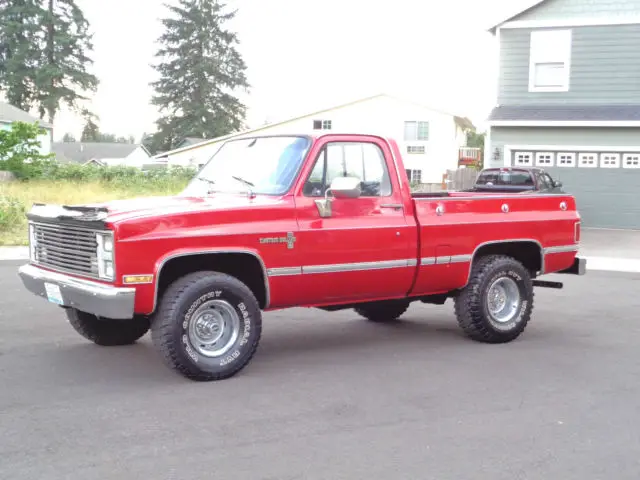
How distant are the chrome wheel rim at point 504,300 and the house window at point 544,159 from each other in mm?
15381

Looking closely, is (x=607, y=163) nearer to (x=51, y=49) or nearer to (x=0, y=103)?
(x=0, y=103)

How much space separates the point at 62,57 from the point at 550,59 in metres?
47.5

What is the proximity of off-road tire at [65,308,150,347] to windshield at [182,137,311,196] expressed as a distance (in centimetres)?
131

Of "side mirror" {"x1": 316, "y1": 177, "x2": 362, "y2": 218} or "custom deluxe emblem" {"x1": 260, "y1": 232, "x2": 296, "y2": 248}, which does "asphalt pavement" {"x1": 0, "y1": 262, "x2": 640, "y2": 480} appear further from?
"side mirror" {"x1": 316, "y1": 177, "x2": 362, "y2": 218}

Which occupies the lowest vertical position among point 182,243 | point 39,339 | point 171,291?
point 39,339

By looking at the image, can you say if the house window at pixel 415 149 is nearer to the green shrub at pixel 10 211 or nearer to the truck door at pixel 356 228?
the green shrub at pixel 10 211

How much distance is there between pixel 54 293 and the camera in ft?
20.7

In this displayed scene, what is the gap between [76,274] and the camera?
6219mm

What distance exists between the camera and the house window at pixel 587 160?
2217 cm

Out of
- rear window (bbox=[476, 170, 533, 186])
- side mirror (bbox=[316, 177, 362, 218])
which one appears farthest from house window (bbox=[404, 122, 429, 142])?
side mirror (bbox=[316, 177, 362, 218])

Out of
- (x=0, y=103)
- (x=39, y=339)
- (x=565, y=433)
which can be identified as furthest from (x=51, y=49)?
(x=565, y=433)

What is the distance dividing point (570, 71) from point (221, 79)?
49409mm

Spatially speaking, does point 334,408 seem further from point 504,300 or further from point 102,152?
point 102,152

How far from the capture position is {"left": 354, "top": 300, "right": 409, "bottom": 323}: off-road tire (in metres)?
8.63
